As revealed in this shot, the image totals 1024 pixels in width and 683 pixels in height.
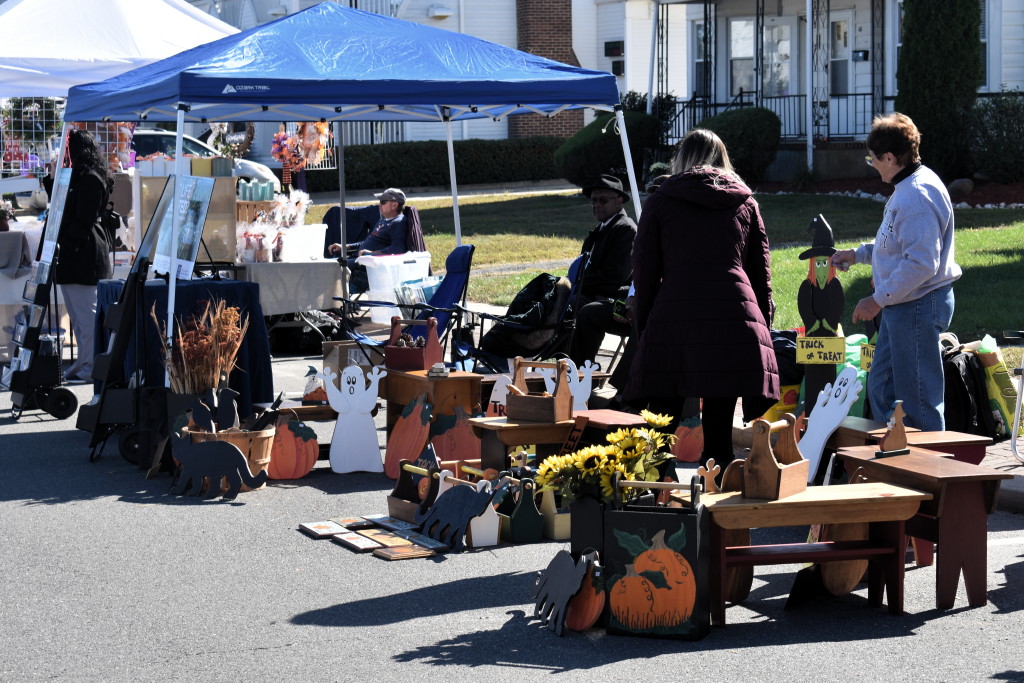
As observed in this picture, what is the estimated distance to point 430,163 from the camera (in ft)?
103

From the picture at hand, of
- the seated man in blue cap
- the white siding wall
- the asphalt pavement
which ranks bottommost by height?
the asphalt pavement

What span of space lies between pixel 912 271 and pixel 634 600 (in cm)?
234

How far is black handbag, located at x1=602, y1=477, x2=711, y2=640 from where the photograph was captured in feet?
15.3

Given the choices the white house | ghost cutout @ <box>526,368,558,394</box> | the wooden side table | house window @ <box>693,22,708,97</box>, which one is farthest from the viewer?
house window @ <box>693,22,708,97</box>

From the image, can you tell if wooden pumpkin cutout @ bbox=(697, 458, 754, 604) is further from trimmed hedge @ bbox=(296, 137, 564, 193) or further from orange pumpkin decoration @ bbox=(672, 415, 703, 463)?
trimmed hedge @ bbox=(296, 137, 564, 193)

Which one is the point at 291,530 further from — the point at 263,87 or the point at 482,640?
the point at 263,87

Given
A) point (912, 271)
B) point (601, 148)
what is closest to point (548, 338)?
point (912, 271)

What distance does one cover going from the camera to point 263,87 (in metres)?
8.55

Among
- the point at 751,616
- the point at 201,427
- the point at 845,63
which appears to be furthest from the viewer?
the point at 845,63

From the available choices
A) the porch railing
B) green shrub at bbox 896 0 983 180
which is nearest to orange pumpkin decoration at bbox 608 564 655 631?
green shrub at bbox 896 0 983 180

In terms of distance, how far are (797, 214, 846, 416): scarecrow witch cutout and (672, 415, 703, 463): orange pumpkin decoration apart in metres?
0.73

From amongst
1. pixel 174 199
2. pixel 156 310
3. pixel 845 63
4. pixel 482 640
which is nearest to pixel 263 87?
pixel 174 199

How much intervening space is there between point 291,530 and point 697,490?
253cm

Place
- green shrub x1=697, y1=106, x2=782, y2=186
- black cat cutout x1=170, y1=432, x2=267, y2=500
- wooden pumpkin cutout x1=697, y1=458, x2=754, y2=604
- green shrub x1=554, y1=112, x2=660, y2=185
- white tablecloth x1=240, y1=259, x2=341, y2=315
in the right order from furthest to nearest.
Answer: green shrub x1=554, y1=112, x2=660, y2=185 → green shrub x1=697, y1=106, x2=782, y2=186 → white tablecloth x1=240, y1=259, x2=341, y2=315 → black cat cutout x1=170, y1=432, x2=267, y2=500 → wooden pumpkin cutout x1=697, y1=458, x2=754, y2=604
